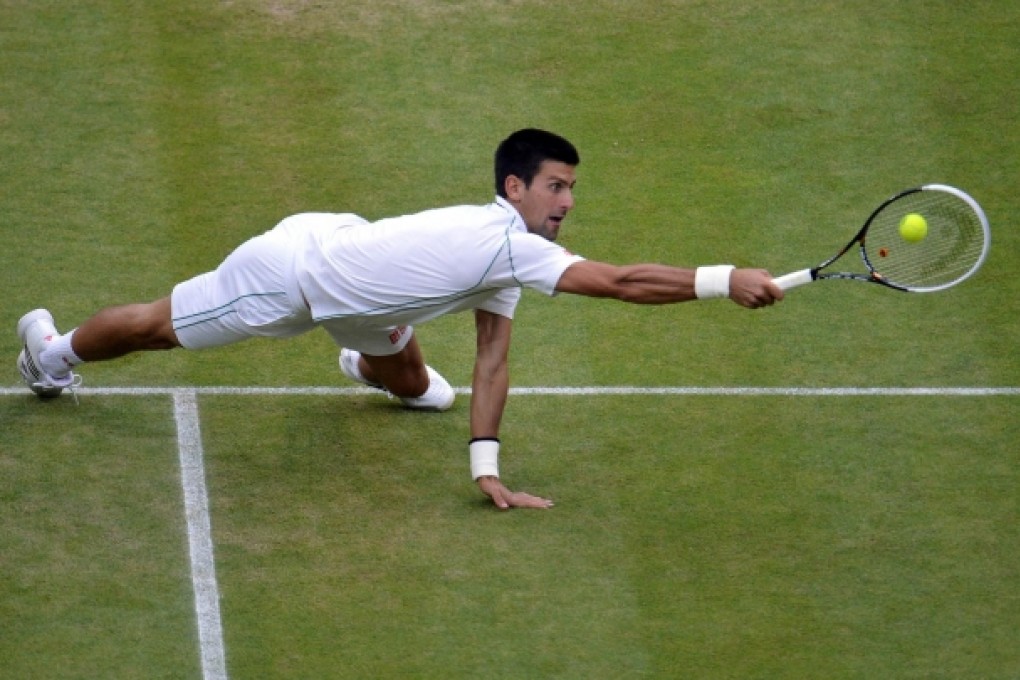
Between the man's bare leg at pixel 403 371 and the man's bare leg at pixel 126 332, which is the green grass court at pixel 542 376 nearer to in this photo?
the man's bare leg at pixel 403 371

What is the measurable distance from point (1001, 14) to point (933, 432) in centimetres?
519

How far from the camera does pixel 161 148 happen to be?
1215cm

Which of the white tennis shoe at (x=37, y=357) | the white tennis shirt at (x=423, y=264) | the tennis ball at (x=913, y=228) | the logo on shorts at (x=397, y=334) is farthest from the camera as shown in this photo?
the white tennis shoe at (x=37, y=357)

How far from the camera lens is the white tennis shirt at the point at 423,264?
8.40 m

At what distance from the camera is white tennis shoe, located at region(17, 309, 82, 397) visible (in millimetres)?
9680

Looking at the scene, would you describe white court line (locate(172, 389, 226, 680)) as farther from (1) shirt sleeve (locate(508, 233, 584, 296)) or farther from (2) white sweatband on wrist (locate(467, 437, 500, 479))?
(1) shirt sleeve (locate(508, 233, 584, 296))

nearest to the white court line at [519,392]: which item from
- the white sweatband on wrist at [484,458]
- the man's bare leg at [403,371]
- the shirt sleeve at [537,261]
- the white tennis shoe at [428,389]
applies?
the white tennis shoe at [428,389]

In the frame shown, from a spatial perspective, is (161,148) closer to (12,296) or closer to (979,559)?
(12,296)

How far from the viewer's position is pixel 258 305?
905 centimetres

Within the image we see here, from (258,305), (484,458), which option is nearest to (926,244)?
(484,458)

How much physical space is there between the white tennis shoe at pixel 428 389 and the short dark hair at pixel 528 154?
1453 mm

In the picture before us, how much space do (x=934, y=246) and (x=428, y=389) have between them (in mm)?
2808

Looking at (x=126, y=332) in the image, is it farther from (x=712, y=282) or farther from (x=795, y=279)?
(x=795, y=279)

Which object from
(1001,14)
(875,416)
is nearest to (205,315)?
(875,416)
